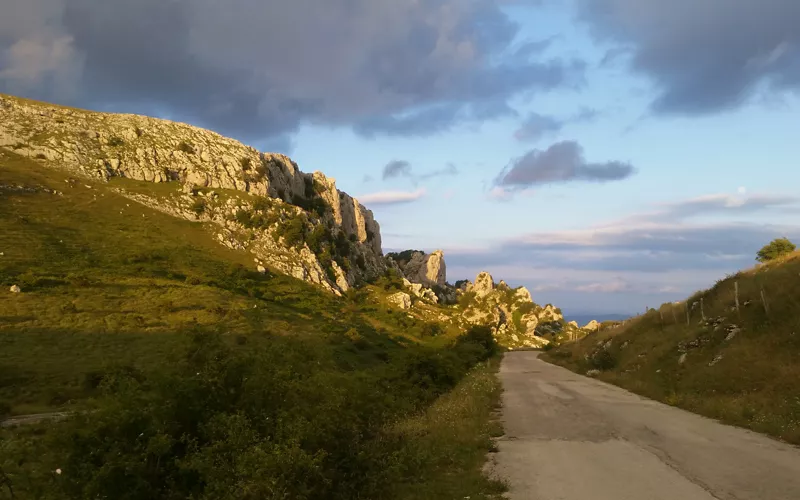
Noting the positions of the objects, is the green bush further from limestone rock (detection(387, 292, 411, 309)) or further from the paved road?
limestone rock (detection(387, 292, 411, 309))

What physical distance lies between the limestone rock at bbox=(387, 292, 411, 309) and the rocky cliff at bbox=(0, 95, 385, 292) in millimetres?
14109

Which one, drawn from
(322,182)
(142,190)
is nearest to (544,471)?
(142,190)

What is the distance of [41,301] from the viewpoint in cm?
4847

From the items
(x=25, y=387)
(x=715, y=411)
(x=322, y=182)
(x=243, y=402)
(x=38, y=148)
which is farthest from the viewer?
(x=322, y=182)

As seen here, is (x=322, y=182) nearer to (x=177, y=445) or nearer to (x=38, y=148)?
(x=38, y=148)

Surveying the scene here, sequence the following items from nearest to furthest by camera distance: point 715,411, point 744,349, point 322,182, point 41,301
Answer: point 715,411 < point 744,349 < point 41,301 < point 322,182

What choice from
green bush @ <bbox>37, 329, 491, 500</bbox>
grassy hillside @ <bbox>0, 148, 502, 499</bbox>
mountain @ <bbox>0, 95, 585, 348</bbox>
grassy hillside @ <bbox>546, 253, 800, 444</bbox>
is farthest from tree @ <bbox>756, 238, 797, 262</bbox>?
mountain @ <bbox>0, 95, 585, 348</bbox>

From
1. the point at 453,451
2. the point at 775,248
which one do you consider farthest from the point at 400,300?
the point at 453,451

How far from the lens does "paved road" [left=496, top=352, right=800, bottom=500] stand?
9.11m

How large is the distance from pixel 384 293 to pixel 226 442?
12290 centimetres

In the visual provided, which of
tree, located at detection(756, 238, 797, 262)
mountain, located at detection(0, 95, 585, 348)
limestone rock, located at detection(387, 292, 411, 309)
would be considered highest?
mountain, located at detection(0, 95, 585, 348)

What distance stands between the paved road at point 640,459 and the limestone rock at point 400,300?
341 feet

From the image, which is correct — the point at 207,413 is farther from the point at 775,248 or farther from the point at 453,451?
the point at 775,248

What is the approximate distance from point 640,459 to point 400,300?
11385 cm
